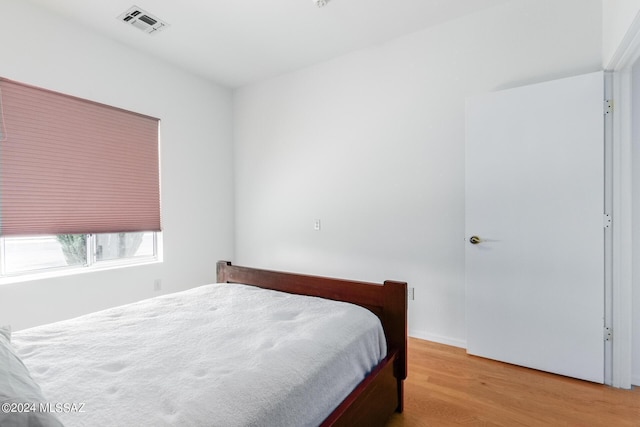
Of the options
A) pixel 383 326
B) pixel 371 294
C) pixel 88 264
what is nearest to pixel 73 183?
pixel 88 264

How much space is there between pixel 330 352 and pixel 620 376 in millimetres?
2055

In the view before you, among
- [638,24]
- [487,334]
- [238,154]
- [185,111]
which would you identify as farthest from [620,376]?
[185,111]

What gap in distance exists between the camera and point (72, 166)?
247 cm

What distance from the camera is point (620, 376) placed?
6.11 ft

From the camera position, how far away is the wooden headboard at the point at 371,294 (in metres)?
1.57

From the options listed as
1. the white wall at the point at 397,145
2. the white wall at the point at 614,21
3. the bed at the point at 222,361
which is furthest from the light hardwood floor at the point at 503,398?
the white wall at the point at 614,21

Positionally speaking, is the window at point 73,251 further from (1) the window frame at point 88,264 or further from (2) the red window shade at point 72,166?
(2) the red window shade at point 72,166

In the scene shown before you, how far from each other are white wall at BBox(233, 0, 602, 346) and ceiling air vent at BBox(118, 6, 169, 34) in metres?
1.28

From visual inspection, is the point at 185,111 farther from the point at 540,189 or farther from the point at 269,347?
the point at 540,189

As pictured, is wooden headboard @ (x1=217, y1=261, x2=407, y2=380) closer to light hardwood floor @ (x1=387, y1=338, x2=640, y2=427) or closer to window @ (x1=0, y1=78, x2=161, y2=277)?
light hardwood floor @ (x1=387, y1=338, x2=640, y2=427)

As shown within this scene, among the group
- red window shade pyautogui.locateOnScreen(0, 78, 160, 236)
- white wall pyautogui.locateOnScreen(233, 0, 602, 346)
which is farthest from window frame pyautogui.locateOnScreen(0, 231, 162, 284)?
white wall pyautogui.locateOnScreen(233, 0, 602, 346)

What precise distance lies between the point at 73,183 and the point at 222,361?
2.38 m

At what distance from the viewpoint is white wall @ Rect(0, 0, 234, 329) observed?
7.25 ft

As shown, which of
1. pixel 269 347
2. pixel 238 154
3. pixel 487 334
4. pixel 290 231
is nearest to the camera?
pixel 269 347
